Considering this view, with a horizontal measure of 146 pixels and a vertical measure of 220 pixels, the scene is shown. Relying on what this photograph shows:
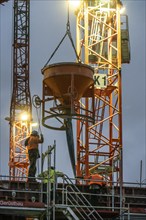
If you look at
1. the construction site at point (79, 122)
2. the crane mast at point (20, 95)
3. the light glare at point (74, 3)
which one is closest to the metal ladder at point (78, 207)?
the construction site at point (79, 122)

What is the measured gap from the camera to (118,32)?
2463 inches

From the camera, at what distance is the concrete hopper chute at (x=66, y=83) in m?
35.5

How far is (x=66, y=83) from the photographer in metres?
35.7

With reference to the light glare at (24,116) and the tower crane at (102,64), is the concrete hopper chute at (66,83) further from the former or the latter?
the light glare at (24,116)

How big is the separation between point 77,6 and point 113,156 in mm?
12683

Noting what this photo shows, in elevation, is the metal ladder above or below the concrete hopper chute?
below

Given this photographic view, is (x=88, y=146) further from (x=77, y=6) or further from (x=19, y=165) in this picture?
(x=19, y=165)

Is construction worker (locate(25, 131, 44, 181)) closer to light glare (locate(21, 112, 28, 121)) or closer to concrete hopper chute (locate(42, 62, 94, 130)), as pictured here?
concrete hopper chute (locate(42, 62, 94, 130))

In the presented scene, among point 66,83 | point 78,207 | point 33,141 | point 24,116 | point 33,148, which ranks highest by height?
point 24,116

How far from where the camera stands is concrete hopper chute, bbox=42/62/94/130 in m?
35.5

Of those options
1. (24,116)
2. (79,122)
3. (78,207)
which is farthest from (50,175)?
(24,116)

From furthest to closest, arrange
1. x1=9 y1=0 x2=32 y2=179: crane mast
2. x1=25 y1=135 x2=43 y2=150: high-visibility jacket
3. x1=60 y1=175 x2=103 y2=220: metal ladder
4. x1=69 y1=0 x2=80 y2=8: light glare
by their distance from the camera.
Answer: x1=9 y1=0 x2=32 y2=179: crane mast < x1=69 y1=0 x2=80 y2=8: light glare < x1=25 y1=135 x2=43 y2=150: high-visibility jacket < x1=60 y1=175 x2=103 y2=220: metal ladder

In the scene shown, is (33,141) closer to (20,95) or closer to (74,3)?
(74,3)

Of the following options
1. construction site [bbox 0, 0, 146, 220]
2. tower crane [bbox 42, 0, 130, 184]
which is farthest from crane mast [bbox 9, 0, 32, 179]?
tower crane [bbox 42, 0, 130, 184]
